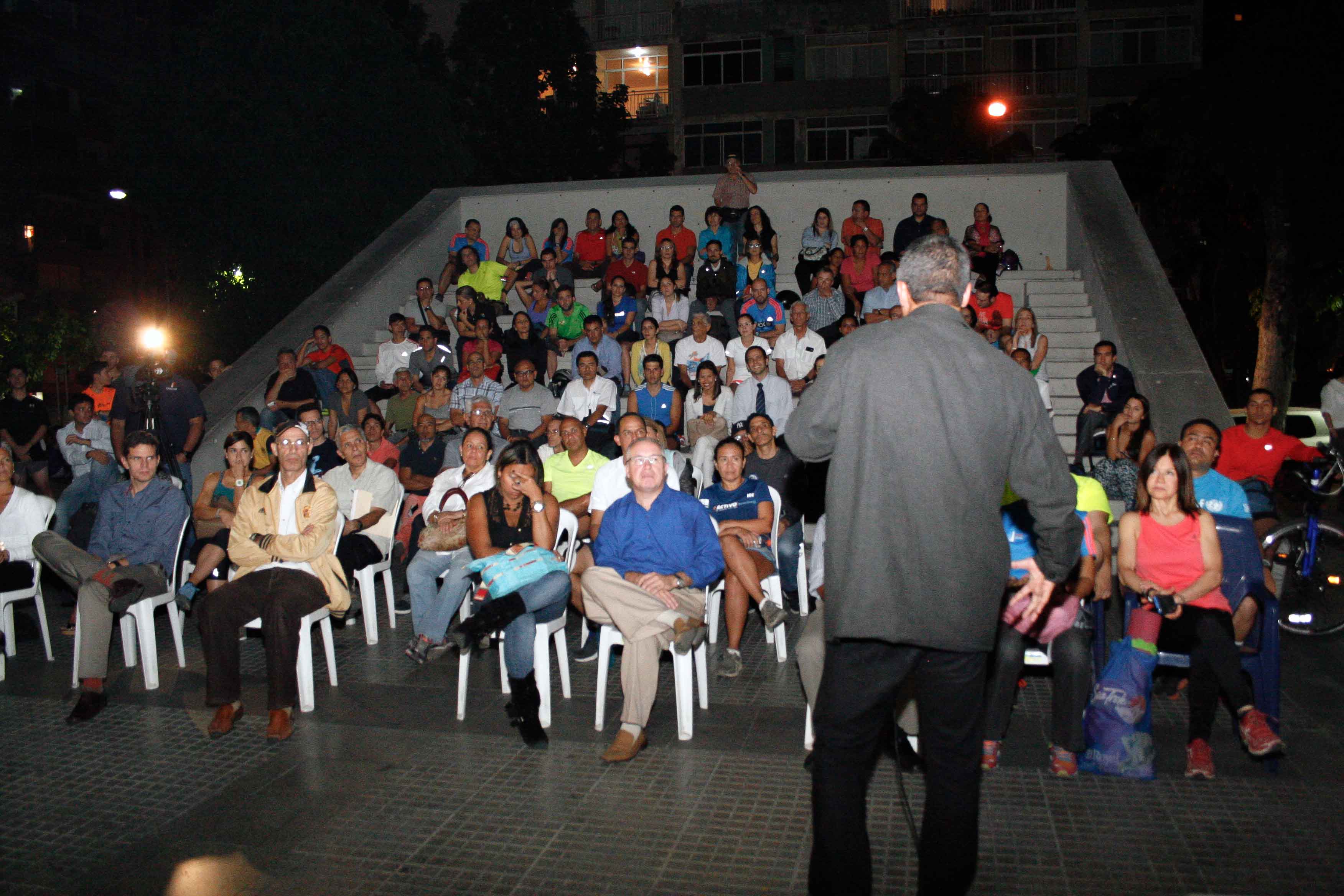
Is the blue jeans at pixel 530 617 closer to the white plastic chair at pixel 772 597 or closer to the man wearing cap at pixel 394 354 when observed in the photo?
the white plastic chair at pixel 772 597

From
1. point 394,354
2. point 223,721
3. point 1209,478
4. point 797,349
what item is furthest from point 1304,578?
point 394,354

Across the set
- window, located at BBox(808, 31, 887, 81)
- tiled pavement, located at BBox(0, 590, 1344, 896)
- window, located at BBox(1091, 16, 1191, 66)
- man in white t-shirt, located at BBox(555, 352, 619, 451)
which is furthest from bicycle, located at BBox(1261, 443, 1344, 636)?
window, located at BBox(808, 31, 887, 81)

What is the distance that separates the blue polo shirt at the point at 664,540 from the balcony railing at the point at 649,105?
29904 millimetres

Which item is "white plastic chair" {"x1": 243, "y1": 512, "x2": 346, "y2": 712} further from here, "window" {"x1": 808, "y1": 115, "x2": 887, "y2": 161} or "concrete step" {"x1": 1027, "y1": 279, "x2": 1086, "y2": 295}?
"window" {"x1": 808, "y1": 115, "x2": 887, "y2": 161}

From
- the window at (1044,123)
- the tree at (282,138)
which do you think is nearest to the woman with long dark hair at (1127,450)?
the tree at (282,138)

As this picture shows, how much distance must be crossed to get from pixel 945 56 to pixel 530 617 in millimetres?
29869

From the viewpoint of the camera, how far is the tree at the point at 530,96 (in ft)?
94.9

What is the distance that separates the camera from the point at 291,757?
4.57 m

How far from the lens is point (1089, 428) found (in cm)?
816

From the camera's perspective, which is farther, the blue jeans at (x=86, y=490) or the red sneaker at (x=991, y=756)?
the blue jeans at (x=86, y=490)

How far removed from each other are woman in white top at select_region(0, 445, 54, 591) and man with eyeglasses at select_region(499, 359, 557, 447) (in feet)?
12.8

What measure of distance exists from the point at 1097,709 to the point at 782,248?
33.0 ft

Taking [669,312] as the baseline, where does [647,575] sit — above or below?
below

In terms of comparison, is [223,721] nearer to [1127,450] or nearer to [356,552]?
[356,552]
